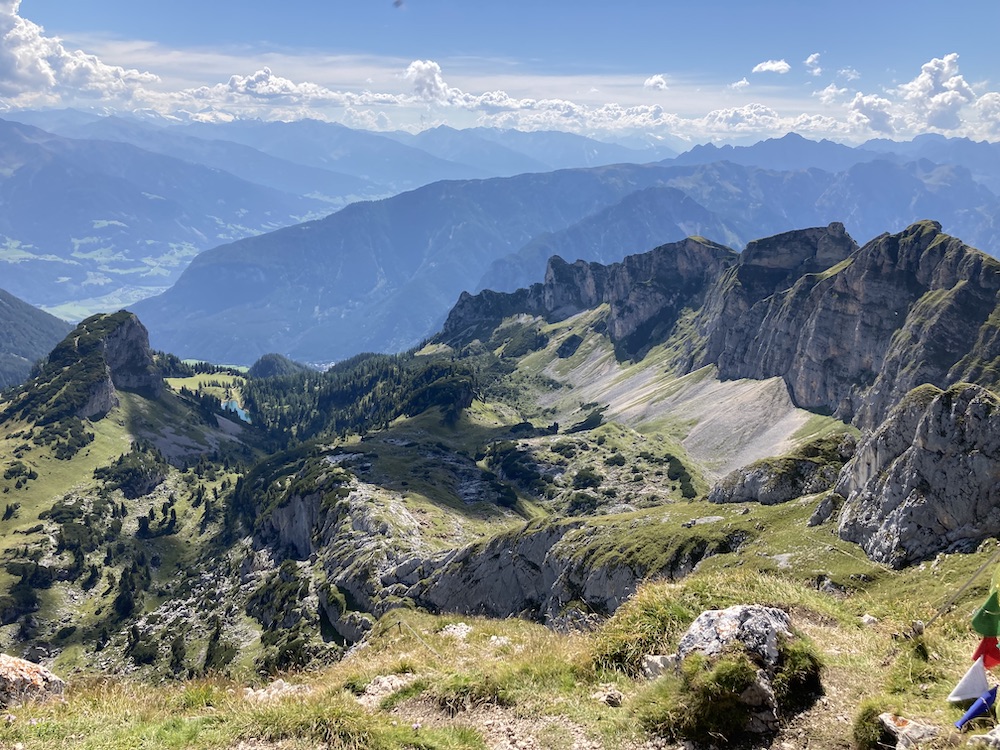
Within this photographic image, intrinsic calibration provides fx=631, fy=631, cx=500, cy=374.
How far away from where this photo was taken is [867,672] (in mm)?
16469

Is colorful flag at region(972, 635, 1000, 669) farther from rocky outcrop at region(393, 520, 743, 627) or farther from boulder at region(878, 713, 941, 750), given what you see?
rocky outcrop at region(393, 520, 743, 627)

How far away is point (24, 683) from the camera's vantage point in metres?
18.8

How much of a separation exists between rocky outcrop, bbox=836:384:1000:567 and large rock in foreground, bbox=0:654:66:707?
2354 inches

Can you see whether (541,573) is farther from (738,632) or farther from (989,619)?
(989,619)

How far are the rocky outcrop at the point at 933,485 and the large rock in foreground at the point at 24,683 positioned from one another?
59.8m

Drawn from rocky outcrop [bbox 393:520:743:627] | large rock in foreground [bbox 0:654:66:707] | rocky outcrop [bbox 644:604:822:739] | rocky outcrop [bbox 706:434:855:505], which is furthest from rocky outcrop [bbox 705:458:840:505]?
large rock in foreground [bbox 0:654:66:707]

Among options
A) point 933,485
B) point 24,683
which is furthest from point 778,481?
point 24,683

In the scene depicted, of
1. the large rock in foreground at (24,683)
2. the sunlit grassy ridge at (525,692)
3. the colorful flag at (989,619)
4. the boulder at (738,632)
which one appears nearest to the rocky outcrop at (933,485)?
the sunlit grassy ridge at (525,692)

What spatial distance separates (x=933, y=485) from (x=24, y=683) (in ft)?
211

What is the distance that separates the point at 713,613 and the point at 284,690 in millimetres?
13531

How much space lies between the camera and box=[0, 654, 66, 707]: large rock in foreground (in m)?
18.3

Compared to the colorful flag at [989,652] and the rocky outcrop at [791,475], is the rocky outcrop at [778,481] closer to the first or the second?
the rocky outcrop at [791,475]

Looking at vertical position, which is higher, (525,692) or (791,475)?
(525,692)

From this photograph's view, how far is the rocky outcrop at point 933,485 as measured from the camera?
52.8 meters
